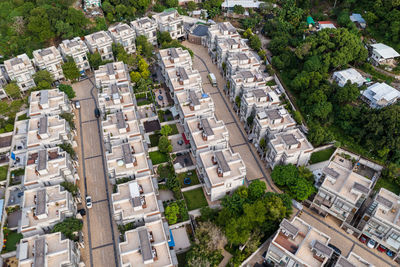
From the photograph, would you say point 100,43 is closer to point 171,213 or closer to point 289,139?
point 171,213

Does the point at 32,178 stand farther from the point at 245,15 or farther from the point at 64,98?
the point at 245,15

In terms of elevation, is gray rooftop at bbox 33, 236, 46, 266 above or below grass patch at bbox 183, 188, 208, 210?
above

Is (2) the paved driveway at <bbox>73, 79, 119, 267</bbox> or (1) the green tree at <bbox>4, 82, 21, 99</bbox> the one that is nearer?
(2) the paved driveway at <bbox>73, 79, 119, 267</bbox>

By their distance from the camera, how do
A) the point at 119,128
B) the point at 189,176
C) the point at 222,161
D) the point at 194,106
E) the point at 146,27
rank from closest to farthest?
1. the point at 222,161
2. the point at 119,128
3. the point at 189,176
4. the point at 194,106
5. the point at 146,27

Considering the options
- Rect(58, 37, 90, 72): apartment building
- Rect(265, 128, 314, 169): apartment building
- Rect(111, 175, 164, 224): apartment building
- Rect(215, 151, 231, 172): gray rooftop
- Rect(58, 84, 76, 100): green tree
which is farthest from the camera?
Rect(58, 37, 90, 72): apartment building

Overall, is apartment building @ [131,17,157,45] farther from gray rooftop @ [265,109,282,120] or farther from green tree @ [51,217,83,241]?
green tree @ [51,217,83,241]

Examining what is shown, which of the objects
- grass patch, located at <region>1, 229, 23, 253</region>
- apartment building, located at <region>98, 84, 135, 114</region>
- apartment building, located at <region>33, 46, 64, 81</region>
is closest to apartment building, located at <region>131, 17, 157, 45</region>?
apartment building, located at <region>33, 46, 64, 81</region>

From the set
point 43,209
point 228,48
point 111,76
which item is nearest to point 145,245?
point 43,209
